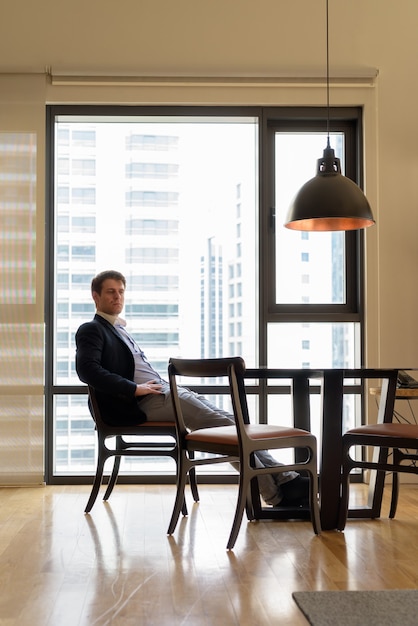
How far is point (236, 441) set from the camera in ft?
11.6

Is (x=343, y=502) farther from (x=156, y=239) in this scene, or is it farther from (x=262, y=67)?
(x=262, y=67)

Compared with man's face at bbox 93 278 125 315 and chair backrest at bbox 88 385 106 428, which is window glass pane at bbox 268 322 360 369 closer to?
man's face at bbox 93 278 125 315

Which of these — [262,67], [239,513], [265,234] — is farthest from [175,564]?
[262,67]

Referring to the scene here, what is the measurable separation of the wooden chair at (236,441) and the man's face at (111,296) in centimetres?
97

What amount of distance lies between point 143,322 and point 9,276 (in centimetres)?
91

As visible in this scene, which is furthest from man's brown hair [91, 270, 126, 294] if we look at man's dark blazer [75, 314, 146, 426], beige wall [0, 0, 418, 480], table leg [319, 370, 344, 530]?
table leg [319, 370, 344, 530]

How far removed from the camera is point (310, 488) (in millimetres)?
3762

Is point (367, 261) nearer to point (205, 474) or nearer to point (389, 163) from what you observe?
point (389, 163)

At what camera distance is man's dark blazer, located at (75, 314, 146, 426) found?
424 cm

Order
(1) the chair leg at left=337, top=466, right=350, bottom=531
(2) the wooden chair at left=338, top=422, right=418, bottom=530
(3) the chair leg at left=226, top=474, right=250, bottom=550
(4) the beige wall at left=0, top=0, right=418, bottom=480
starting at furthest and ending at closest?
(4) the beige wall at left=0, top=0, right=418, bottom=480
(1) the chair leg at left=337, top=466, right=350, bottom=531
(2) the wooden chair at left=338, top=422, right=418, bottom=530
(3) the chair leg at left=226, top=474, right=250, bottom=550

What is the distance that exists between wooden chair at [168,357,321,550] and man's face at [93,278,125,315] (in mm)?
968

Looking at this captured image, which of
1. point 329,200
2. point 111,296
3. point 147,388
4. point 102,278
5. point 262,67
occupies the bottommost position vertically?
point 147,388

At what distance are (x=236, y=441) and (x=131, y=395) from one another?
887 millimetres

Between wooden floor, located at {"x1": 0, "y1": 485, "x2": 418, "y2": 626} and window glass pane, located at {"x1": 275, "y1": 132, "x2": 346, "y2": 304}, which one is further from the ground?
window glass pane, located at {"x1": 275, "y1": 132, "x2": 346, "y2": 304}
